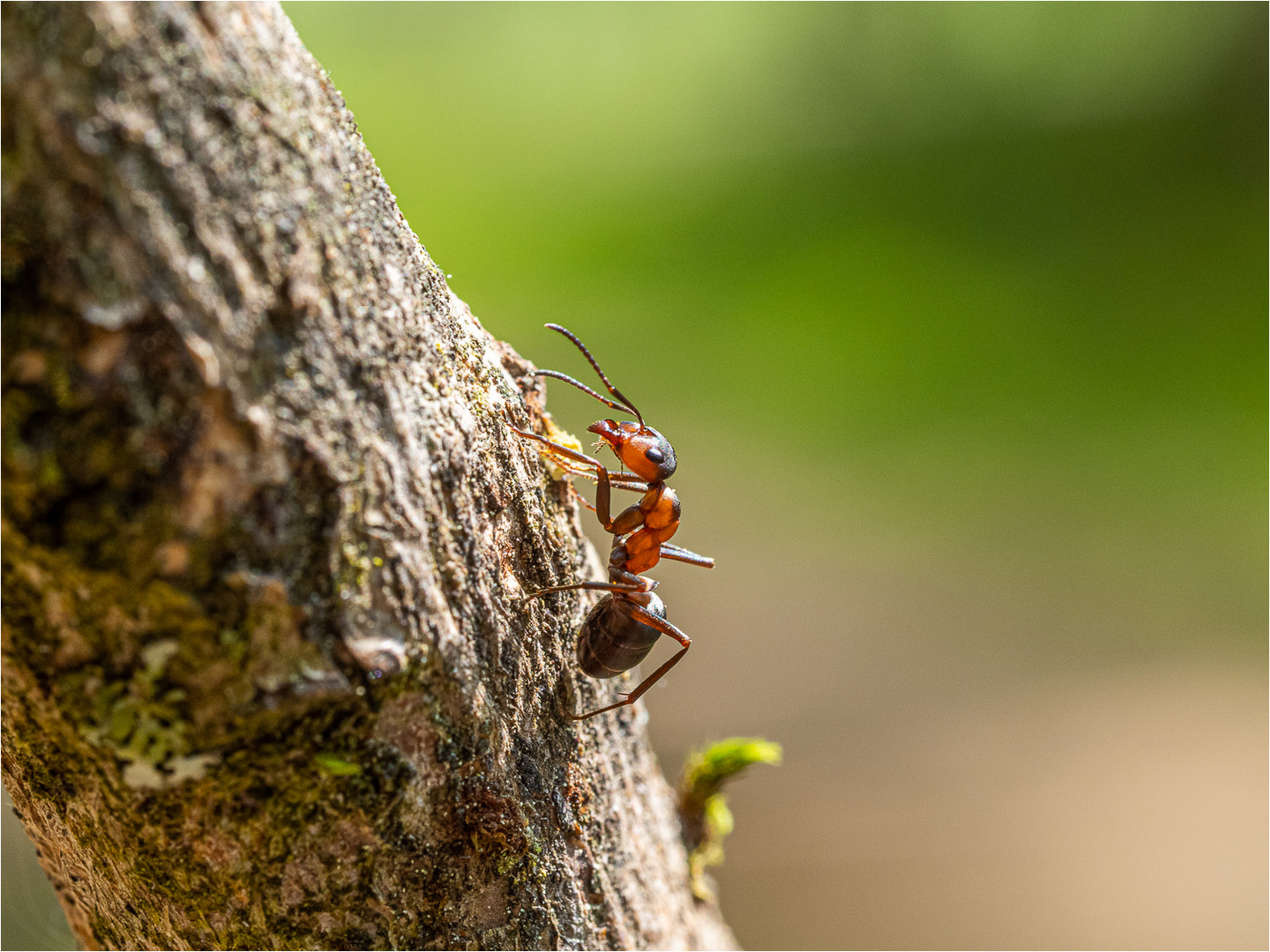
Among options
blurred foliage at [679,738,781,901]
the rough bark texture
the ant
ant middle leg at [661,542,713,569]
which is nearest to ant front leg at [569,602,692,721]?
the ant

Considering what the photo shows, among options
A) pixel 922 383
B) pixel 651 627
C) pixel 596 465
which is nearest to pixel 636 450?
pixel 596 465

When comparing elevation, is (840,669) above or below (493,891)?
above

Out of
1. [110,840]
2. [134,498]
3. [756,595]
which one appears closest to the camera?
[134,498]

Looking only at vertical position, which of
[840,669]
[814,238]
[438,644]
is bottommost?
[438,644]

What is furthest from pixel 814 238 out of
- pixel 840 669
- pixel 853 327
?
pixel 840 669

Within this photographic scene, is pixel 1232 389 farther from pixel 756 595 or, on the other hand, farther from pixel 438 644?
pixel 438 644

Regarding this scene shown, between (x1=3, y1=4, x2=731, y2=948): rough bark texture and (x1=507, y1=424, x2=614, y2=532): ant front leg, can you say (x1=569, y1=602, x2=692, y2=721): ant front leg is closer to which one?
(x1=507, y1=424, x2=614, y2=532): ant front leg
